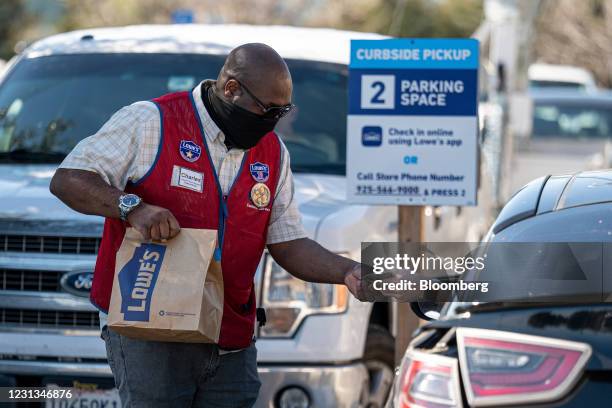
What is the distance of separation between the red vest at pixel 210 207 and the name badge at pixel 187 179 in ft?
0.04

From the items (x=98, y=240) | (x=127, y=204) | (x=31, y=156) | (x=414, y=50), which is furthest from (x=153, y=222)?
(x=31, y=156)

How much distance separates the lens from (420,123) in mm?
6191

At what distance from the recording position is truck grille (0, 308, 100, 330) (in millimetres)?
5508

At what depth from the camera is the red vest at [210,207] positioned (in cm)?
411

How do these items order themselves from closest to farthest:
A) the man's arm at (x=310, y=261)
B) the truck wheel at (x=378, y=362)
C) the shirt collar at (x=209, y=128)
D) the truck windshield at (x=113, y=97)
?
the shirt collar at (x=209, y=128), the man's arm at (x=310, y=261), the truck wheel at (x=378, y=362), the truck windshield at (x=113, y=97)

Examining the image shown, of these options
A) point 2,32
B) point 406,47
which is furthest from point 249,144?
point 2,32

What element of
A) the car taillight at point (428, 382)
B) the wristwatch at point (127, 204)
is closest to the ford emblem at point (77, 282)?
the wristwatch at point (127, 204)

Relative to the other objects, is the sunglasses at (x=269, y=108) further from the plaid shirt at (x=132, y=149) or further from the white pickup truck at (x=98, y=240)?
the white pickup truck at (x=98, y=240)

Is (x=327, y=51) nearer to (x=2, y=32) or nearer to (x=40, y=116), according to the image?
(x=40, y=116)

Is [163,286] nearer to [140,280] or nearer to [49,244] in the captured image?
[140,280]

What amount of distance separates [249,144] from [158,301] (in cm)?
64

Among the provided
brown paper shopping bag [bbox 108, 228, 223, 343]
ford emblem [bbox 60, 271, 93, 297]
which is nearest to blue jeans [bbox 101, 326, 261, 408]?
brown paper shopping bag [bbox 108, 228, 223, 343]

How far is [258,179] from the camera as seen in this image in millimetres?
4281

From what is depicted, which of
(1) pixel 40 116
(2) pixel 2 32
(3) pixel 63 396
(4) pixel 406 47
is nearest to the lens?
(3) pixel 63 396
